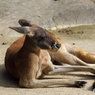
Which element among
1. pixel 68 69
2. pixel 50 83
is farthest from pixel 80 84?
pixel 68 69

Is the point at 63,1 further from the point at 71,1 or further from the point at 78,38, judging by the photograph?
the point at 78,38

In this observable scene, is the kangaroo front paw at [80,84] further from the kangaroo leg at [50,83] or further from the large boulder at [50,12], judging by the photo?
the large boulder at [50,12]

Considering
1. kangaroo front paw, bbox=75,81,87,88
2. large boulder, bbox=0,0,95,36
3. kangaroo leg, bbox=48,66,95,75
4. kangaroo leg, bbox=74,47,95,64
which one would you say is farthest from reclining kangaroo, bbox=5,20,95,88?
large boulder, bbox=0,0,95,36

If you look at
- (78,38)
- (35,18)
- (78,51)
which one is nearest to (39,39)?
(78,51)

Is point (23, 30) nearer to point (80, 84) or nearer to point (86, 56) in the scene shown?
point (80, 84)

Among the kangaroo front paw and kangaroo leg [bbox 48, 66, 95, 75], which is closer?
the kangaroo front paw

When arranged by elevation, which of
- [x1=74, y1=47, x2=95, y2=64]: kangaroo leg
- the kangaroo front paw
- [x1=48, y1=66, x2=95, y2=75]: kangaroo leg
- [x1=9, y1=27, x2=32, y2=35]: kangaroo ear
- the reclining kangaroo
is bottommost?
[x1=74, y1=47, x2=95, y2=64]: kangaroo leg

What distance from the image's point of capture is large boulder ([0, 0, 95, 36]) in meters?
10.3

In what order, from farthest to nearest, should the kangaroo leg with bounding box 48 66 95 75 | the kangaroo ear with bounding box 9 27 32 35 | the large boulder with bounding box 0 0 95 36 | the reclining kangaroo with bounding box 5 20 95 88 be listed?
the large boulder with bounding box 0 0 95 36, the kangaroo leg with bounding box 48 66 95 75, the reclining kangaroo with bounding box 5 20 95 88, the kangaroo ear with bounding box 9 27 32 35

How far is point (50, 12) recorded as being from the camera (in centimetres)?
1073

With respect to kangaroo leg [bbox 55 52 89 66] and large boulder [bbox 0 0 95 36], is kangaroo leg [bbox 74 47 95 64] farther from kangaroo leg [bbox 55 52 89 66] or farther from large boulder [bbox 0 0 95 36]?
large boulder [bbox 0 0 95 36]

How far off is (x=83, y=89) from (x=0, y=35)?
16.3ft

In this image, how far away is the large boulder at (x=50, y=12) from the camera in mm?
10328

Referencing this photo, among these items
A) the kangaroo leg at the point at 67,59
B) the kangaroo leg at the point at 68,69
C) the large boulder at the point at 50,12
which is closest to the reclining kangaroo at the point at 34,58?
the kangaroo leg at the point at 68,69
